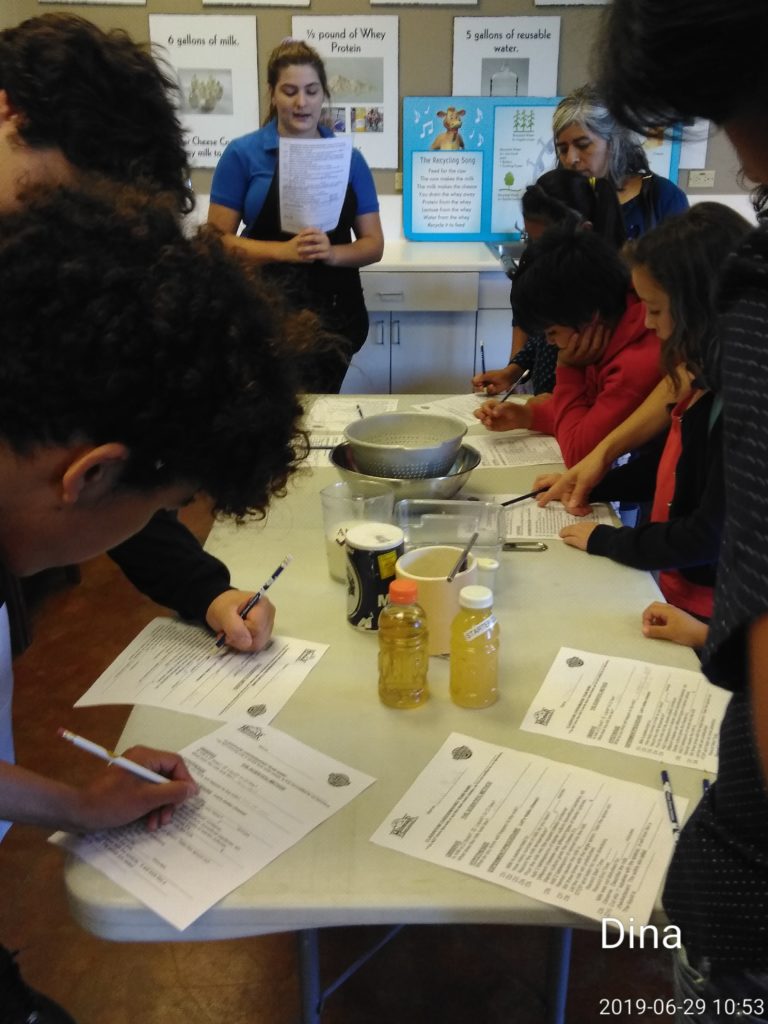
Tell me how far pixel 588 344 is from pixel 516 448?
0.86 feet

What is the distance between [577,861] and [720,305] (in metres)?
0.49

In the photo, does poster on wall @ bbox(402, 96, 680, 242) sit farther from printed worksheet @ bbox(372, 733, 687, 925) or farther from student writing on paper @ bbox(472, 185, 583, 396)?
printed worksheet @ bbox(372, 733, 687, 925)

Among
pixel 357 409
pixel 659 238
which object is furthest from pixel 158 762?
pixel 357 409

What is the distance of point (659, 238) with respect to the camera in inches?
58.8

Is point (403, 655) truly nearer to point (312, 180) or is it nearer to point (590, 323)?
point (590, 323)

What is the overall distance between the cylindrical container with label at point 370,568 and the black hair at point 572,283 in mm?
800

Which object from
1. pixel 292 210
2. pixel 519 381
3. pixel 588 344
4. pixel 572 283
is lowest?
pixel 519 381

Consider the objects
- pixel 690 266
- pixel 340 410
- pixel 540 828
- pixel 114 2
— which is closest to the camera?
pixel 540 828

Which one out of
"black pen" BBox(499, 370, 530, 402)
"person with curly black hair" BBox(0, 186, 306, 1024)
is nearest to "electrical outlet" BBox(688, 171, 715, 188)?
"black pen" BBox(499, 370, 530, 402)

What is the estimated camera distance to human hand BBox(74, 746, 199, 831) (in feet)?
2.57

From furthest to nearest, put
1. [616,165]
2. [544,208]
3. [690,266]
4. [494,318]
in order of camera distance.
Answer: [494,318], [616,165], [544,208], [690,266]

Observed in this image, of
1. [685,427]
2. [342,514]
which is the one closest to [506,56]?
[685,427]

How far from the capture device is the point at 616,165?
2592 mm

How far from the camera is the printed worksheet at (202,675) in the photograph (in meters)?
1.00
